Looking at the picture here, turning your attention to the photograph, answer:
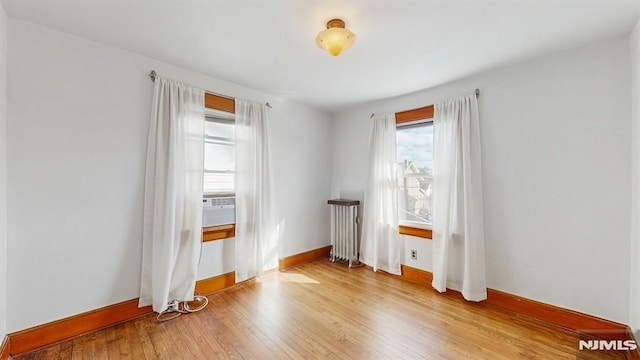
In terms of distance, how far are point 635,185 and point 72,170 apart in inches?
170

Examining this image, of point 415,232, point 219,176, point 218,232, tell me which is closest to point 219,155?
point 219,176

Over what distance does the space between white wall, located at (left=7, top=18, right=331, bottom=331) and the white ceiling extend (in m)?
0.22

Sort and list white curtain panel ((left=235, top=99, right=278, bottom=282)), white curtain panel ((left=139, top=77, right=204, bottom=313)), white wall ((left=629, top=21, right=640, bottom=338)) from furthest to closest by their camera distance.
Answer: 1. white curtain panel ((left=235, top=99, right=278, bottom=282))
2. white curtain panel ((left=139, top=77, right=204, bottom=313))
3. white wall ((left=629, top=21, right=640, bottom=338))

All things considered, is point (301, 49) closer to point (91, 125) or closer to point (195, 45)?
point (195, 45)

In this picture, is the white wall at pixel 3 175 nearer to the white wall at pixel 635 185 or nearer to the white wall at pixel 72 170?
the white wall at pixel 72 170

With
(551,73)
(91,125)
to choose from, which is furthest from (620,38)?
(91,125)

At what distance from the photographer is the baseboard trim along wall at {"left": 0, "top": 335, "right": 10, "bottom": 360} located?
1692mm

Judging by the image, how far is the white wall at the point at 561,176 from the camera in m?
2.02

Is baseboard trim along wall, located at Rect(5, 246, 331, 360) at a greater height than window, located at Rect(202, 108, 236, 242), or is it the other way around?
window, located at Rect(202, 108, 236, 242)

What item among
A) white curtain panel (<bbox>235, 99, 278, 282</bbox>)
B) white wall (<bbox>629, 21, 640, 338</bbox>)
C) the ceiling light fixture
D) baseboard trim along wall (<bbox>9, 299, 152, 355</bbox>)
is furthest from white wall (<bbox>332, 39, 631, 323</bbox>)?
baseboard trim along wall (<bbox>9, 299, 152, 355</bbox>)

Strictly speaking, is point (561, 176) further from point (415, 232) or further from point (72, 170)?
point (72, 170)

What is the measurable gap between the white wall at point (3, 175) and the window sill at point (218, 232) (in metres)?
1.39

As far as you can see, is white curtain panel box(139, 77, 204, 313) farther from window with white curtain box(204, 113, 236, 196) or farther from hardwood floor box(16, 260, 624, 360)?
hardwood floor box(16, 260, 624, 360)

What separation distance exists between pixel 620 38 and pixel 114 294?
4675 mm
